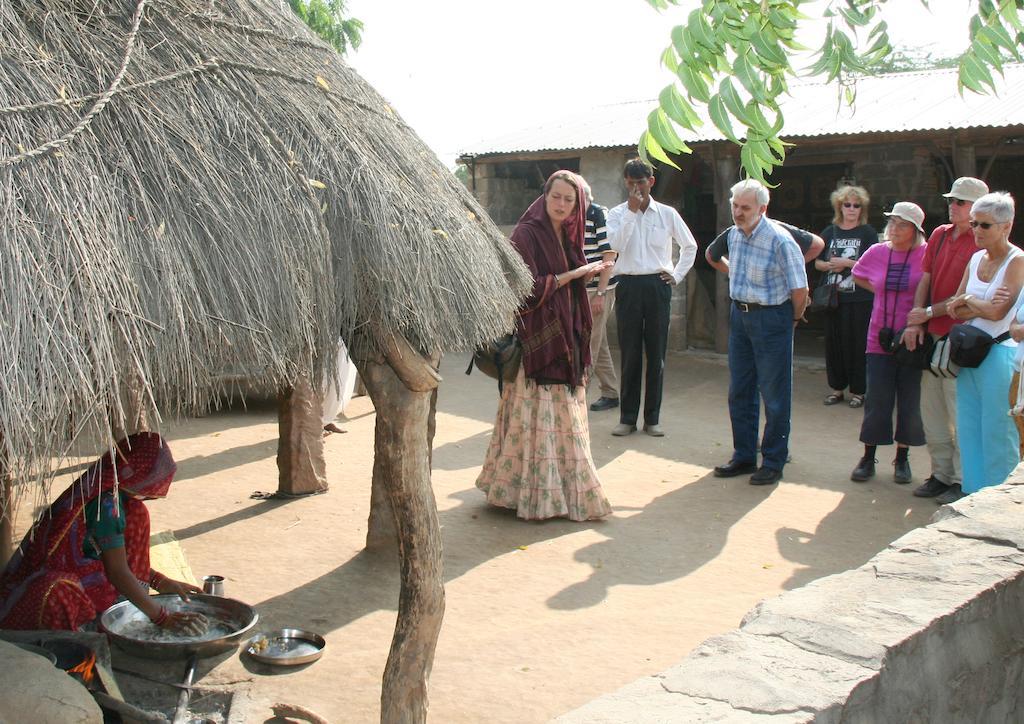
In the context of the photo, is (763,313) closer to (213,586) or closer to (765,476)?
(765,476)

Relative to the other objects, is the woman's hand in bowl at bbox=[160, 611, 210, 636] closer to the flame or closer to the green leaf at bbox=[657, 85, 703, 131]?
the flame

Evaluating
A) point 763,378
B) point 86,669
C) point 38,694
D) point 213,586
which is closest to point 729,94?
point 38,694

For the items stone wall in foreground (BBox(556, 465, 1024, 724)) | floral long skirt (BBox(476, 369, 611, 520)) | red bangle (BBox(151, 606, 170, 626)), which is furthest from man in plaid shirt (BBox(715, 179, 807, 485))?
red bangle (BBox(151, 606, 170, 626))

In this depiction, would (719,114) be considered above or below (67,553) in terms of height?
above

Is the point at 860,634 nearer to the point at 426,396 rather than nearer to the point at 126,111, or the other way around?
the point at 426,396

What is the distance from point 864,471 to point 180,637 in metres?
5.02

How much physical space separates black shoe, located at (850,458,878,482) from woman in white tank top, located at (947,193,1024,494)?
3.72 feet

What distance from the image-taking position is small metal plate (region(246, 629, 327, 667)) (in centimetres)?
425

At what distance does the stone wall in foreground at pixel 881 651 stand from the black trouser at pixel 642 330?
4.62 metres

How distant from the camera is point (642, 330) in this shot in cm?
839

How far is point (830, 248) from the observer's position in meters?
9.10

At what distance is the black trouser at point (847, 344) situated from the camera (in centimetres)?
877

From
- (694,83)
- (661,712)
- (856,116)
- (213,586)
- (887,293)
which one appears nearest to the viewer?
(661,712)

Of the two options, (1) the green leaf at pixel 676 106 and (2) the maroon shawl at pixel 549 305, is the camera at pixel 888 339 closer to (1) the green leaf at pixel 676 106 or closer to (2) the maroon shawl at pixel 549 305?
(2) the maroon shawl at pixel 549 305
